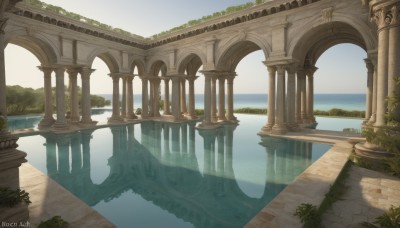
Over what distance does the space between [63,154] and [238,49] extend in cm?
1656

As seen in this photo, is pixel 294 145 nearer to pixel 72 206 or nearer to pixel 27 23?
pixel 72 206

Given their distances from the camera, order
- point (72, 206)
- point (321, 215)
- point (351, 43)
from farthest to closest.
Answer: point (351, 43), point (72, 206), point (321, 215)

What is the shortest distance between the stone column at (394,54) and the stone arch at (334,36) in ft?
17.9

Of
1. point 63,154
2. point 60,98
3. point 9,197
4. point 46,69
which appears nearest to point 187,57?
point 60,98

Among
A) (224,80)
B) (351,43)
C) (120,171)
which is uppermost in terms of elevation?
(351,43)

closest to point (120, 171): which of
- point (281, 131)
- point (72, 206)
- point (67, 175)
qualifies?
point (67, 175)

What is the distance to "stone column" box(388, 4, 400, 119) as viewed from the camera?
27.3 ft

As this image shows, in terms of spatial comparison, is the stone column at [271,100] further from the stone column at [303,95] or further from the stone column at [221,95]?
the stone column at [221,95]

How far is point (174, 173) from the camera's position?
9.40m

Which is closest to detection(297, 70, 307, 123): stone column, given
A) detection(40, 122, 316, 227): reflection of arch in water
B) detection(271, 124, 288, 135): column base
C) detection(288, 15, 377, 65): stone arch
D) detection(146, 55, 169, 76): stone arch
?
detection(288, 15, 377, 65): stone arch

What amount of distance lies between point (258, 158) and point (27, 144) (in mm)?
15025

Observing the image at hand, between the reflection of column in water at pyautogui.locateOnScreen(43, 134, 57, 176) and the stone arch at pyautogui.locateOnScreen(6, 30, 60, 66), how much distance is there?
7.09m

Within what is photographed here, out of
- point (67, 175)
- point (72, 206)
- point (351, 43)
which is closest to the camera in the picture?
point (72, 206)

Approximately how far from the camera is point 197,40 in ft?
72.5
